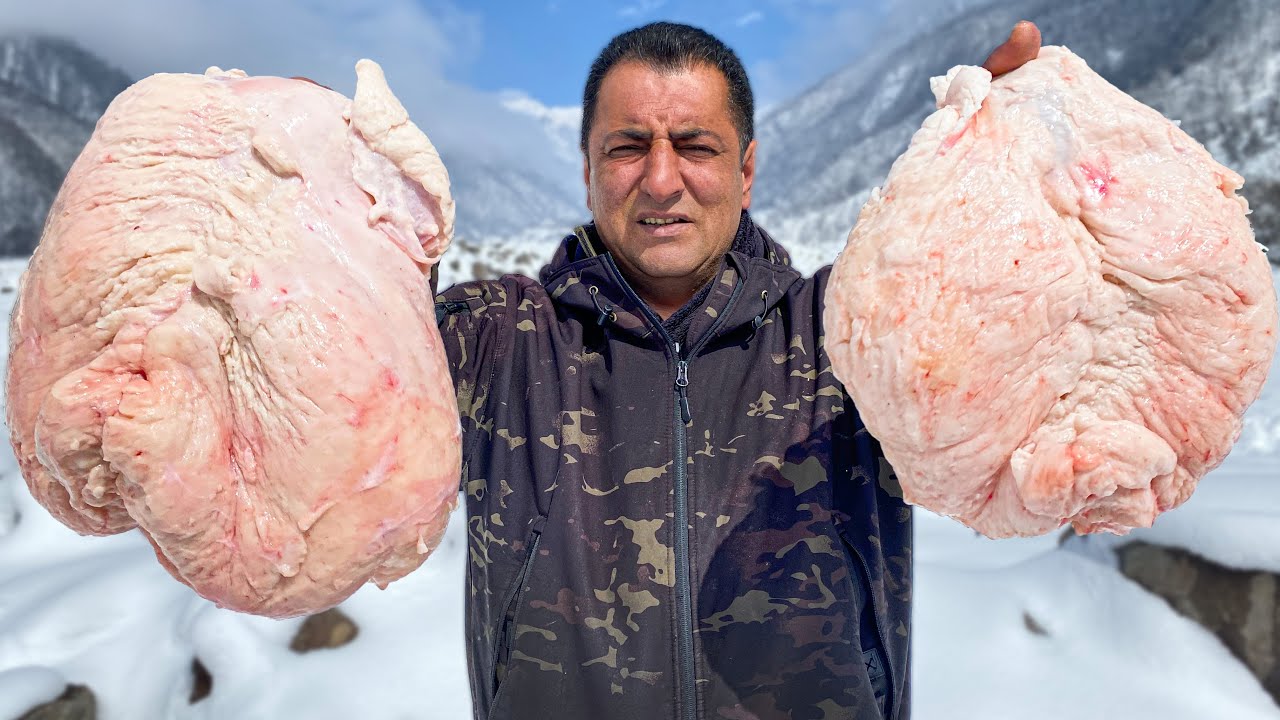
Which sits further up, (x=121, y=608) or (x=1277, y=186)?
(x=1277, y=186)

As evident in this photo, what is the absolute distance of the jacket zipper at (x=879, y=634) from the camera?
2.05m

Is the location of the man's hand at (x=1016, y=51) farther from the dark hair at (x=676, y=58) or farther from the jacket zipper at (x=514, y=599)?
the jacket zipper at (x=514, y=599)

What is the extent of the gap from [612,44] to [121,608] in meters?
4.75

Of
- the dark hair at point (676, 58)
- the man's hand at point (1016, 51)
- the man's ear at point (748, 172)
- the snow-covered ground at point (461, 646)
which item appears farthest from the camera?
the snow-covered ground at point (461, 646)

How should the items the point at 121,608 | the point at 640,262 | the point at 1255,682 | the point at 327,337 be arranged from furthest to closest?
the point at 121,608 < the point at 1255,682 < the point at 640,262 < the point at 327,337

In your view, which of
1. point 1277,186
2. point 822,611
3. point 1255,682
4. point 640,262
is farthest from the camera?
point 1277,186

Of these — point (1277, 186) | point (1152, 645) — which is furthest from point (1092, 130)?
point (1277, 186)

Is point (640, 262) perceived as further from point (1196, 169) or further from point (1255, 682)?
point (1255, 682)

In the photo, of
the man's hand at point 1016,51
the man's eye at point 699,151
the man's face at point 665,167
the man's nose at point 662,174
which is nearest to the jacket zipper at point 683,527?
the man's face at point 665,167

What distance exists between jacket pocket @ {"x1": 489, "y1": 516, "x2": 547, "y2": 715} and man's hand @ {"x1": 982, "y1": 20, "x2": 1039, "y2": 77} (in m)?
1.62

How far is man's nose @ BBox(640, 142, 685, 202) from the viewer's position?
2.04m

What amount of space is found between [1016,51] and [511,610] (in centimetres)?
192

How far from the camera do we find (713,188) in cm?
213

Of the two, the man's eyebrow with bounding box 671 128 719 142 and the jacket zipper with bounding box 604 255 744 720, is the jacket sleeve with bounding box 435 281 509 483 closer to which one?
the jacket zipper with bounding box 604 255 744 720
